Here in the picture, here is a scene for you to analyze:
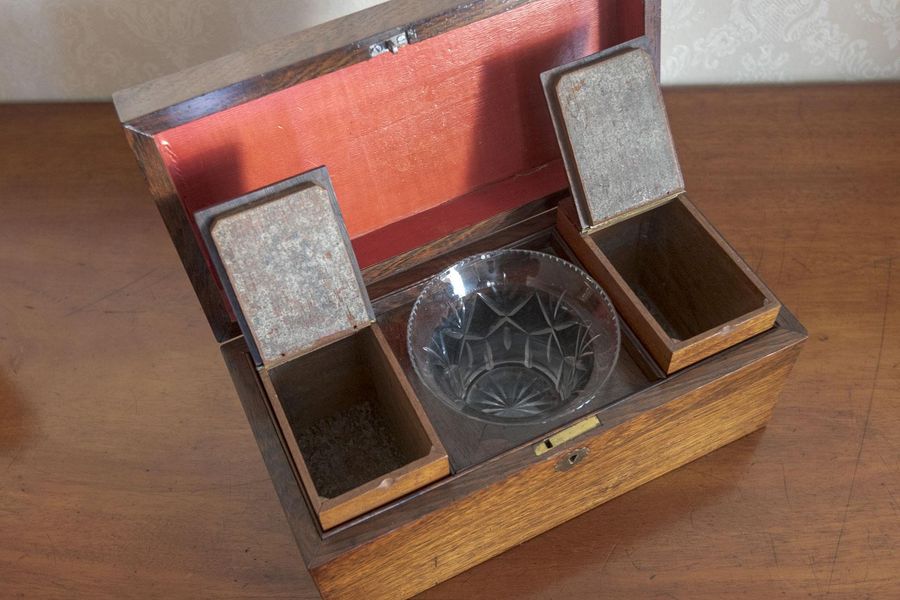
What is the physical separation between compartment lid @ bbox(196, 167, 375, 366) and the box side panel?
0.22 meters

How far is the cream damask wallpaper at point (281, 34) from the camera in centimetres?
133

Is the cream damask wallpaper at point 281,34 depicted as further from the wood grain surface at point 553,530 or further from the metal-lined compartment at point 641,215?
the metal-lined compartment at point 641,215

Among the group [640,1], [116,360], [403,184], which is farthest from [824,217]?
[116,360]

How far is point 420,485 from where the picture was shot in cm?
89

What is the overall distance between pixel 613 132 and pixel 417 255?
0.87ft

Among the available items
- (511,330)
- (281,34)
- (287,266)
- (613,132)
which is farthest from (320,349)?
(281,34)

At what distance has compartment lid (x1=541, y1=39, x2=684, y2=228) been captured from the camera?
3.27 ft

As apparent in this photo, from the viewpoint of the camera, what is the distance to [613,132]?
1028 millimetres

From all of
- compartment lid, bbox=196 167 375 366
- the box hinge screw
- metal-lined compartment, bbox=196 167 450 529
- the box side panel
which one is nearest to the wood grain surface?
the box side panel

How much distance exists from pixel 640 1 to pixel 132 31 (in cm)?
76

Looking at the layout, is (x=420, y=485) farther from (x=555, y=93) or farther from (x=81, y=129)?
(x=81, y=129)

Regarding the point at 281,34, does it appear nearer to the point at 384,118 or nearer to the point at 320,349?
the point at 384,118

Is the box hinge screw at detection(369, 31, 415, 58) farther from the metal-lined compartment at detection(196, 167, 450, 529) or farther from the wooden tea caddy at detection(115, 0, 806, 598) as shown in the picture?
the metal-lined compartment at detection(196, 167, 450, 529)

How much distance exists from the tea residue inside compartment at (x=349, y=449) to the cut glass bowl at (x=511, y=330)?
0.31 ft
